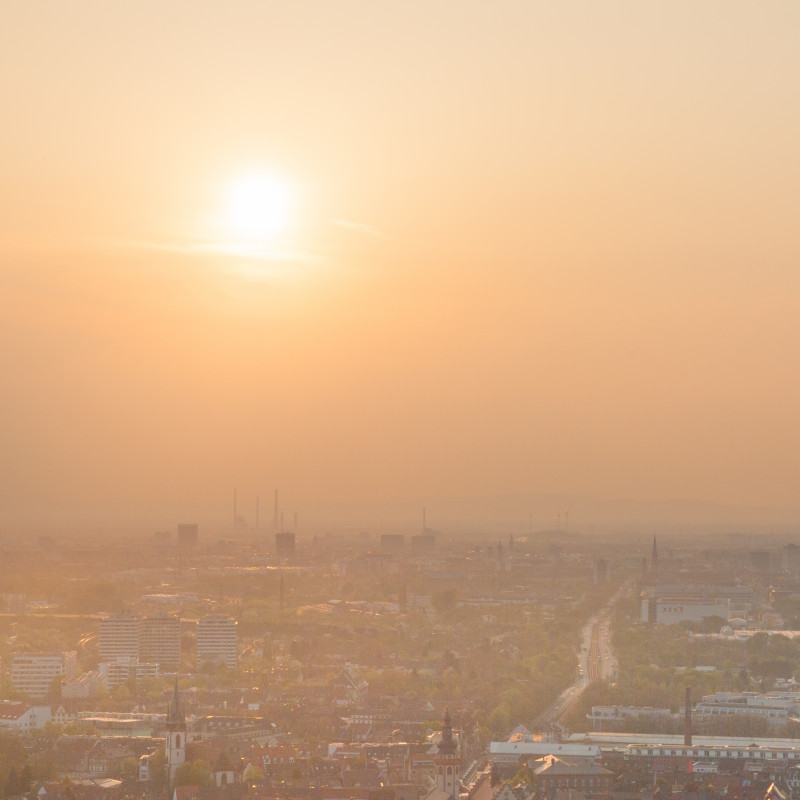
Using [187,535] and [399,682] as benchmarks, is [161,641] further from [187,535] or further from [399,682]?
[187,535]

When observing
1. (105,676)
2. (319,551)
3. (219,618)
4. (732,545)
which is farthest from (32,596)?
Answer: (732,545)

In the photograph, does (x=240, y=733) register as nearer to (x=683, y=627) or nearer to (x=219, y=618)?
(x=219, y=618)

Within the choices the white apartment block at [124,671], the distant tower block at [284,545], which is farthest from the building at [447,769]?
the distant tower block at [284,545]

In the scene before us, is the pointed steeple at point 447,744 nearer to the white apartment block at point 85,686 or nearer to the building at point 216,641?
the white apartment block at point 85,686

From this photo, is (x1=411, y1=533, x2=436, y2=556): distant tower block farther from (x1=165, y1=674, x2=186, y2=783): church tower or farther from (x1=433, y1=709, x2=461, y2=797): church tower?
(x1=433, y1=709, x2=461, y2=797): church tower

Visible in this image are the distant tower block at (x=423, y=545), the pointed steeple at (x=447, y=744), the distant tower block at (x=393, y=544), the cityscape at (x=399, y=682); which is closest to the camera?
the pointed steeple at (x=447, y=744)

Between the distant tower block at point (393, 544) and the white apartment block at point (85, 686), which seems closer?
the white apartment block at point (85, 686)
